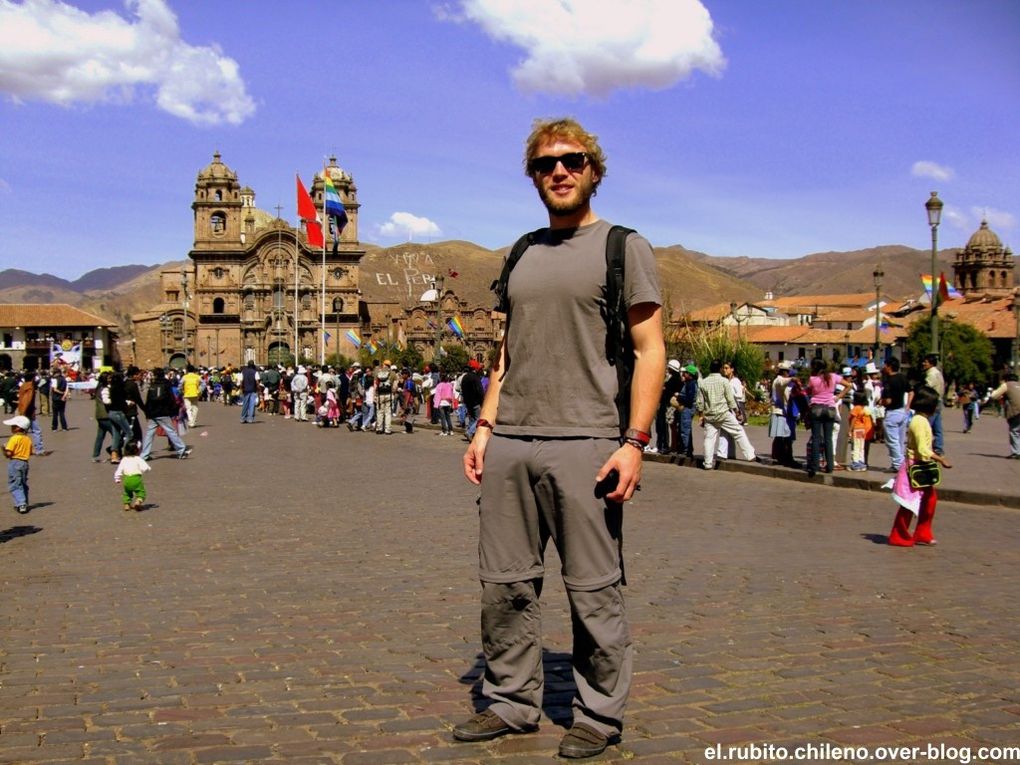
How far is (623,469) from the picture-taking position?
356cm

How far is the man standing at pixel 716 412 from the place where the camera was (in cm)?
1592

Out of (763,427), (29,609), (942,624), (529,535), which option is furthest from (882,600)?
(763,427)

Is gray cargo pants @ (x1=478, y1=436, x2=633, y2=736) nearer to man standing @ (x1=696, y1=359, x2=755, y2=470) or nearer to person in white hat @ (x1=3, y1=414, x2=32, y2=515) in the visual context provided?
person in white hat @ (x1=3, y1=414, x2=32, y2=515)

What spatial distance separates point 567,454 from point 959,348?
71236 millimetres

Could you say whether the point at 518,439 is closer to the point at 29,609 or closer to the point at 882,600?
the point at 882,600

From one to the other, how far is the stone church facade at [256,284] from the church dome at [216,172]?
0.30ft

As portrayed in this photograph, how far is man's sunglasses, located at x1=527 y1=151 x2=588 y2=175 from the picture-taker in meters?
3.79

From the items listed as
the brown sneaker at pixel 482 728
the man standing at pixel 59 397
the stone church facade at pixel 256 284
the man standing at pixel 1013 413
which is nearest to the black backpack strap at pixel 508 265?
the brown sneaker at pixel 482 728

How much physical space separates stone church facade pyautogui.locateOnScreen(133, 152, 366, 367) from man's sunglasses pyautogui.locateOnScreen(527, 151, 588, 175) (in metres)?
94.3

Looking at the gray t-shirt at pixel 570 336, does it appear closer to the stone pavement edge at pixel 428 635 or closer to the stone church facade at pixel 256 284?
the stone pavement edge at pixel 428 635

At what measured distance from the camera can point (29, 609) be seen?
20.7 ft

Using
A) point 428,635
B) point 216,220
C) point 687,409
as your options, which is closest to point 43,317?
point 216,220

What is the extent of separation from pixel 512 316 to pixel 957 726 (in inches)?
87.9

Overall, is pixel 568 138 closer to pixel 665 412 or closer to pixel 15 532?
pixel 15 532
